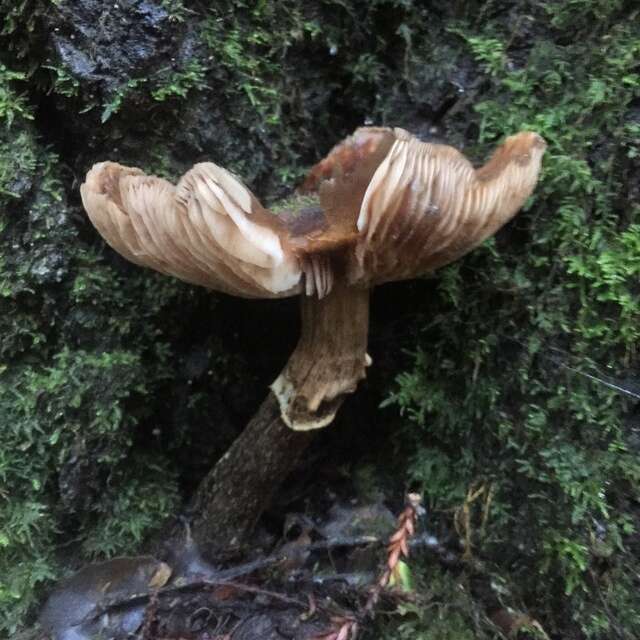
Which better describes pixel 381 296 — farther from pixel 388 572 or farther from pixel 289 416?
pixel 388 572

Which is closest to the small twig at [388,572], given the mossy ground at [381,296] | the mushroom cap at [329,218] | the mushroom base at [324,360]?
the mossy ground at [381,296]

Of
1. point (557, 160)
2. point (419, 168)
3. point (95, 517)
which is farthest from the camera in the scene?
point (95, 517)

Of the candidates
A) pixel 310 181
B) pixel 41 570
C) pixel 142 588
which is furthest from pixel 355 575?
pixel 310 181

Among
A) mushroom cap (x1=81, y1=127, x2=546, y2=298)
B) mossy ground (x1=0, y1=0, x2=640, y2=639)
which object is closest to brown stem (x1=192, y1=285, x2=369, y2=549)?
mushroom cap (x1=81, y1=127, x2=546, y2=298)

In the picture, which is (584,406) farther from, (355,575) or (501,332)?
(355,575)

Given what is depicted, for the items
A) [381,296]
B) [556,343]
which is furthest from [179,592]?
[556,343]

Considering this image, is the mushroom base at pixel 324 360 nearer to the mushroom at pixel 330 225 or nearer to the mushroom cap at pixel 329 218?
the mushroom at pixel 330 225
